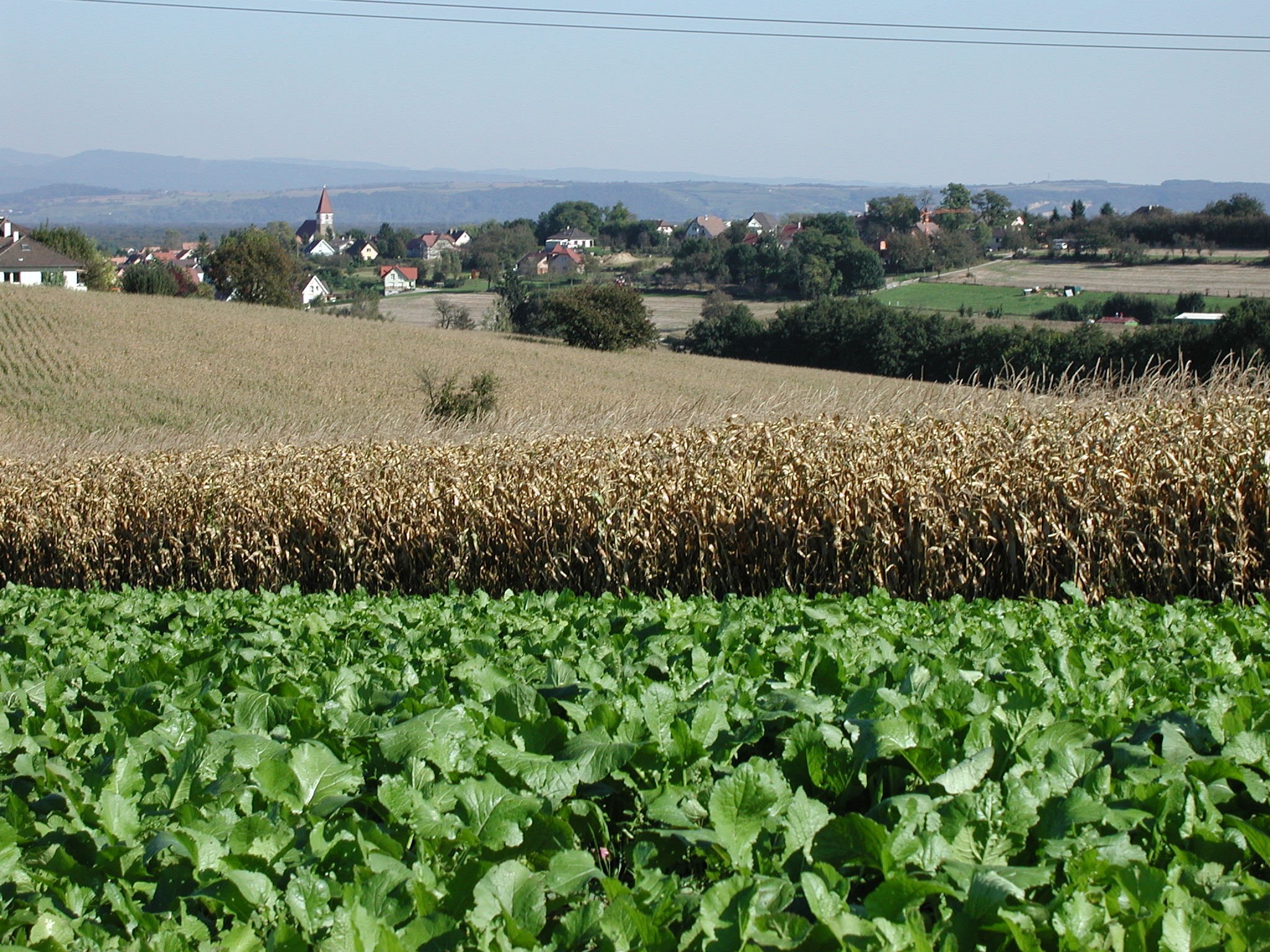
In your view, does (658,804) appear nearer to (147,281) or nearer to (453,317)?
(453,317)

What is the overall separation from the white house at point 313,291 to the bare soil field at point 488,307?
30.3 feet

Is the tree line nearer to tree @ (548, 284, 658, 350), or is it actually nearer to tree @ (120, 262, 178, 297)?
tree @ (548, 284, 658, 350)

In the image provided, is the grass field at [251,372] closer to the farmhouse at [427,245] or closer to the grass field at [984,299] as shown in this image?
the grass field at [984,299]

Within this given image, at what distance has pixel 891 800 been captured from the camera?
217cm

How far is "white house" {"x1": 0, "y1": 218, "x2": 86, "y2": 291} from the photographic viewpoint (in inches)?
2977

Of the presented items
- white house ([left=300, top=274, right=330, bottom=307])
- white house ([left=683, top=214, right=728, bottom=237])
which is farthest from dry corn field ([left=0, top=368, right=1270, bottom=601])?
white house ([left=683, top=214, right=728, bottom=237])

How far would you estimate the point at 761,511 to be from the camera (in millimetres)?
8422

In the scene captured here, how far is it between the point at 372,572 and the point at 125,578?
368cm

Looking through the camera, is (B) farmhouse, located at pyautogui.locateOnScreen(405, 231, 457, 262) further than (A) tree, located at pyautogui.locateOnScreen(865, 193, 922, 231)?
Yes

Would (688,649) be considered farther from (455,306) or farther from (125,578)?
(455,306)

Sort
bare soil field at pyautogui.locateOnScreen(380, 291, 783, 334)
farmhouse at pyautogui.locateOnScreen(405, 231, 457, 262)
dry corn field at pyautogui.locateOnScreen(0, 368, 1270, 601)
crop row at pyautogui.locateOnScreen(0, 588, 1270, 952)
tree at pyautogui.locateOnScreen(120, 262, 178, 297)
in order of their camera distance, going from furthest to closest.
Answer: farmhouse at pyautogui.locateOnScreen(405, 231, 457, 262) → tree at pyautogui.locateOnScreen(120, 262, 178, 297) → bare soil field at pyautogui.locateOnScreen(380, 291, 783, 334) → dry corn field at pyautogui.locateOnScreen(0, 368, 1270, 601) → crop row at pyautogui.locateOnScreen(0, 588, 1270, 952)

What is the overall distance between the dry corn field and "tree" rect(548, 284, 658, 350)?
4356cm

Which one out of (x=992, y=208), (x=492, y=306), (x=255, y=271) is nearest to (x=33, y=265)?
(x=255, y=271)

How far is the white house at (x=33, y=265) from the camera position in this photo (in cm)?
7562
